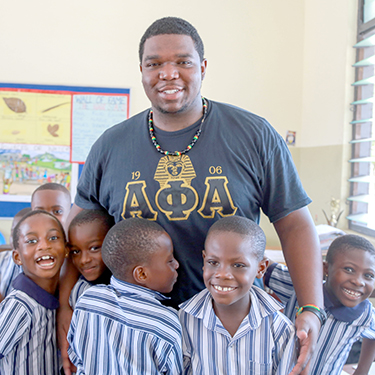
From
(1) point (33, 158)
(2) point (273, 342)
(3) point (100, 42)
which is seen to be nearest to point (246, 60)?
(3) point (100, 42)

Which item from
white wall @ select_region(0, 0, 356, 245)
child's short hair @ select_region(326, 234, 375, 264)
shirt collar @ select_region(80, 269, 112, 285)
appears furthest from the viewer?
white wall @ select_region(0, 0, 356, 245)

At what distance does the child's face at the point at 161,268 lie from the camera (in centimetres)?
119

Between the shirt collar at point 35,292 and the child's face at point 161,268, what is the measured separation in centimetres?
40

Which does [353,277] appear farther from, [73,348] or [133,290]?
[73,348]

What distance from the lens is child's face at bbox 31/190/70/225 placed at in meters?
2.01

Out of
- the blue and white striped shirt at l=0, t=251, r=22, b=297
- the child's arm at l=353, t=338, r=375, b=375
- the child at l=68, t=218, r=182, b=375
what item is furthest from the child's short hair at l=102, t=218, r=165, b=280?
the child's arm at l=353, t=338, r=375, b=375

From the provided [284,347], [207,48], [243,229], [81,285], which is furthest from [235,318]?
[207,48]

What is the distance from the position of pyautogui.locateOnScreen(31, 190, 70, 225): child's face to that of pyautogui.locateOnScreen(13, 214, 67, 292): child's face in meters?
0.63

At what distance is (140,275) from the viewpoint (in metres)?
1.20

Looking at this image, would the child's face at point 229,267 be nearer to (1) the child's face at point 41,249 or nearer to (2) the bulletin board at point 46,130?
(1) the child's face at point 41,249

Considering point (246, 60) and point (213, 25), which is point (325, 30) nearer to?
point (246, 60)

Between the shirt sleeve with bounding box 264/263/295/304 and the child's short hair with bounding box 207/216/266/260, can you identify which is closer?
the child's short hair with bounding box 207/216/266/260

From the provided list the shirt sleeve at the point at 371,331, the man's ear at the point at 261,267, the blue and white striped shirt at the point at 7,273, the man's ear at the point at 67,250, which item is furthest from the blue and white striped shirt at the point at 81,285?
the shirt sleeve at the point at 371,331

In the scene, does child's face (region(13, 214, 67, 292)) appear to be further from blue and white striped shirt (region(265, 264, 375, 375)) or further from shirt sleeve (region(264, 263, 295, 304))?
blue and white striped shirt (region(265, 264, 375, 375))
